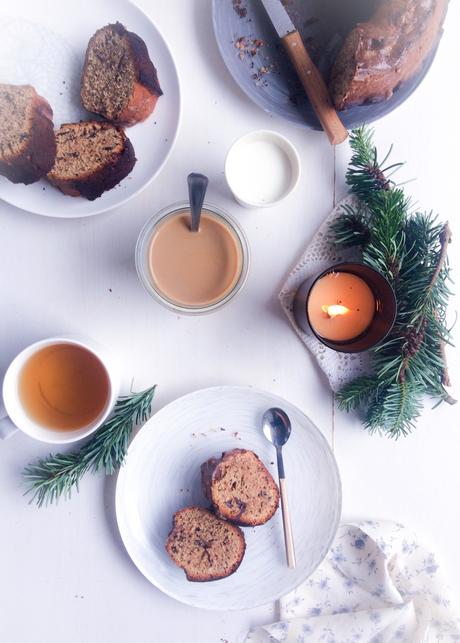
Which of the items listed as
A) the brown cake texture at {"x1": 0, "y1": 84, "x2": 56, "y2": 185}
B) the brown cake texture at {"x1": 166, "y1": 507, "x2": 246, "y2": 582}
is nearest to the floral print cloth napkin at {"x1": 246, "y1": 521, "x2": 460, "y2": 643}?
the brown cake texture at {"x1": 166, "y1": 507, "x2": 246, "y2": 582}

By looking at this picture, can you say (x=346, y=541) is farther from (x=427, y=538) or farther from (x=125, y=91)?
(x=125, y=91)

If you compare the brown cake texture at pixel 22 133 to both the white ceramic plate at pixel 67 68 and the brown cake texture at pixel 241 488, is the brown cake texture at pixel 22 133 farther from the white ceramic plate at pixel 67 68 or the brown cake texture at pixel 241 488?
the brown cake texture at pixel 241 488

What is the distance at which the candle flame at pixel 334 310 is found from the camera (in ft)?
3.52

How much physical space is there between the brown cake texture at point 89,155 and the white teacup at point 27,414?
0.95ft

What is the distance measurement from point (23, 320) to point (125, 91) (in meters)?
0.48

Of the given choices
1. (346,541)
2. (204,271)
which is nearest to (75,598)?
(346,541)

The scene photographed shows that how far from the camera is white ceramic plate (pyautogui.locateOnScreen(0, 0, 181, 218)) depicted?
106cm

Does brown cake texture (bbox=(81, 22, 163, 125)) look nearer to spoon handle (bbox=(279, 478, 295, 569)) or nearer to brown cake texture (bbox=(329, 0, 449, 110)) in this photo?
brown cake texture (bbox=(329, 0, 449, 110))

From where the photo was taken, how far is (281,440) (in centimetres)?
114

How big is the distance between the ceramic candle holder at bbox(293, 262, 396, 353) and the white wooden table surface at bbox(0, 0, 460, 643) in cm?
11

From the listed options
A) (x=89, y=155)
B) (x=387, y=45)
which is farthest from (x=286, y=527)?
(x=387, y=45)

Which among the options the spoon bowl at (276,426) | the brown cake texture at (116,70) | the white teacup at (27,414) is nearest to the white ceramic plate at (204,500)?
the spoon bowl at (276,426)

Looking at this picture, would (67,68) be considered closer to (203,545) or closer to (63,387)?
(63,387)

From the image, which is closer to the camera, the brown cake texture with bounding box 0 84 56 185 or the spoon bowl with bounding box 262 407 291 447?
the brown cake texture with bounding box 0 84 56 185
